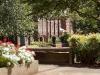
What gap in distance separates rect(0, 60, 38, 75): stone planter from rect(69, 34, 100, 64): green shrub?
3.59m

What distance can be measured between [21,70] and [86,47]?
4.83 metres

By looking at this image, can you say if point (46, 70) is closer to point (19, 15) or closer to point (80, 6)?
point (80, 6)

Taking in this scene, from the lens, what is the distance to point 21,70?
11.6 m

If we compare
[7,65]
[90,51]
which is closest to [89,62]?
[90,51]

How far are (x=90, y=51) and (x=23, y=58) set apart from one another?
14.9ft

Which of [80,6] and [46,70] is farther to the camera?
[80,6]

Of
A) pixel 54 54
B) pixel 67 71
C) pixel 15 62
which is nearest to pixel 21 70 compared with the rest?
pixel 15 62

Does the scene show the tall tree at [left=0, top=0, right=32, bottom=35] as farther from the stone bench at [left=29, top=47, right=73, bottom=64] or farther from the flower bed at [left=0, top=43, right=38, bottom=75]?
the flower bed at [left=0, top=43, right=38, bottom=75]

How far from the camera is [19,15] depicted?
20094mm

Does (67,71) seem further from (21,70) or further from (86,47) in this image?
(86,47)

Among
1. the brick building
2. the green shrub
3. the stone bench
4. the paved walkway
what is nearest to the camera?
the paved walkway

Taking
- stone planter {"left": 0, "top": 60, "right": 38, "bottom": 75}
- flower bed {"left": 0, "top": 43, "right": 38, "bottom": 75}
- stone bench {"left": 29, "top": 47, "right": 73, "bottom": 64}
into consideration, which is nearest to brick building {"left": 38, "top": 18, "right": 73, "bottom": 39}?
stone bench {"left": 29, "top": 47, "right": 73, "bottom": 64}

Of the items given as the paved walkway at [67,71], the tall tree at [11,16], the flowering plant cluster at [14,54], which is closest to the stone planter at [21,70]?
the flowering plant cluster at [14,54]

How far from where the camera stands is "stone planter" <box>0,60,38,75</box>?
10.6 metres
